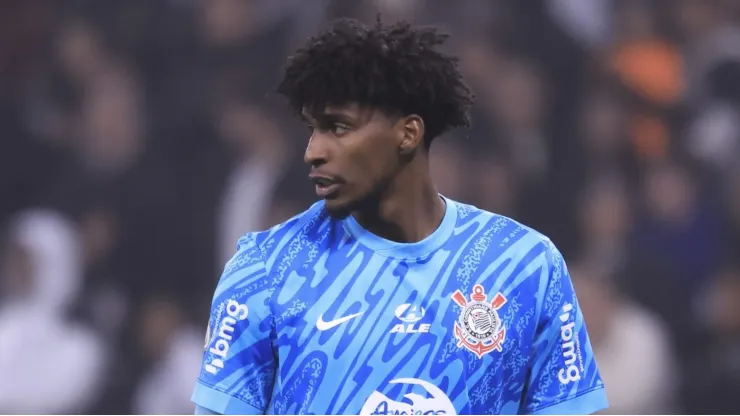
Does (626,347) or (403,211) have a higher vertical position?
(403,211)

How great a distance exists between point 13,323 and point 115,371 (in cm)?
47

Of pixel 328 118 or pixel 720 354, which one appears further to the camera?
pixel 720 354

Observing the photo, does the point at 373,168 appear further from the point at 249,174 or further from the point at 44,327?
the point at 44,327

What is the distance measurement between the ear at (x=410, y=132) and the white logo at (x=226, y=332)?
0.45 meters

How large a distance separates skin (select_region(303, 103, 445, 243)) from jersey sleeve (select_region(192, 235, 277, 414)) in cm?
23

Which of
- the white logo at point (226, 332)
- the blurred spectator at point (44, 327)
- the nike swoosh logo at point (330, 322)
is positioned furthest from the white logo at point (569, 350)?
the blurred spectator at point (44, 327)

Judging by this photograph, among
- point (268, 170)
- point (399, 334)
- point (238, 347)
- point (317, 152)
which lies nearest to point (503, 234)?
point (399, 334)

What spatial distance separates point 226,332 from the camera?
7.53ft

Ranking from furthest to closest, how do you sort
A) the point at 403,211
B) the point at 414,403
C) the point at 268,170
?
the point at 268,170 → the point at 403,211 → the point at 414,403

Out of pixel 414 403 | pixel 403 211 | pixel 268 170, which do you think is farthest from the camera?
pixel 268 170

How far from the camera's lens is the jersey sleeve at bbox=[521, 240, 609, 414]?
2.37m

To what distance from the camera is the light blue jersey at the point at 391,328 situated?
2270 millimetres

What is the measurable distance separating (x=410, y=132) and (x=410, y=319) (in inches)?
14.7

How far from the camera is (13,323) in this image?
16.1 ft
